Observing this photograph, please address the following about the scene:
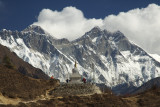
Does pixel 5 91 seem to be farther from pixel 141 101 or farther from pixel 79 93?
pixel 141 101

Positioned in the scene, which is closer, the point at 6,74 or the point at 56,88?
the point at 6,74

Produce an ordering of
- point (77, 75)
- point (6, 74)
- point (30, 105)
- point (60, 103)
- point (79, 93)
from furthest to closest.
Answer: point (77, 75)
point (79, 93)
point (6, 74)
point (60, 103)
point (30, 105)

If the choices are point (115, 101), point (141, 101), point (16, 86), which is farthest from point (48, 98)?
point (141, 101)

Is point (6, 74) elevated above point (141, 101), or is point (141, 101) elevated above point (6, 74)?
point (6, 74)

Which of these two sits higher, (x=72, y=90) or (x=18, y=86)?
(x=18, y=86)

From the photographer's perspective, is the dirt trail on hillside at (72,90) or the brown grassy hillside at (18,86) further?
the dirt trail on hillside at (72,90)

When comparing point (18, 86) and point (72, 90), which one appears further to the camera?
point (72, 90)

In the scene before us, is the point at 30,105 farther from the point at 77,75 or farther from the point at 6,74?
the point at 77,75

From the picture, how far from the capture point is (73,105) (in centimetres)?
6912

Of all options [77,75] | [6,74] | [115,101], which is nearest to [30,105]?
[6,74]

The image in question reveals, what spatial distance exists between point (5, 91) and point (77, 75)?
2960cm

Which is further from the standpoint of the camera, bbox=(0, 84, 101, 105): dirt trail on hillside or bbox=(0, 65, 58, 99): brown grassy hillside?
bbox=(0, 84, 101, 105): dirt trail on hillside

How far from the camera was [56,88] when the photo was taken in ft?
262

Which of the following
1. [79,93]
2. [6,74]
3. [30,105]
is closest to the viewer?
[30,105]
